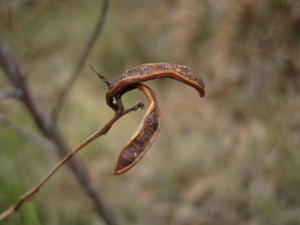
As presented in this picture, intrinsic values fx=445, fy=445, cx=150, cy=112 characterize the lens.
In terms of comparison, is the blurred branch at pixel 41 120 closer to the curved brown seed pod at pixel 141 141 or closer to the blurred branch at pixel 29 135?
the blurred branch at pixel 29 135

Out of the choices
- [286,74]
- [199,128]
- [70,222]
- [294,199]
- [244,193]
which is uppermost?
[199,128]

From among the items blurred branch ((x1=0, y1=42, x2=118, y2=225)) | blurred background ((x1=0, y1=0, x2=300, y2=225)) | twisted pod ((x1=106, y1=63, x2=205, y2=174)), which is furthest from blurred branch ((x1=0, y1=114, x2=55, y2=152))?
twisted pod ((x1=106, y1=63, x2=205, y2=174))

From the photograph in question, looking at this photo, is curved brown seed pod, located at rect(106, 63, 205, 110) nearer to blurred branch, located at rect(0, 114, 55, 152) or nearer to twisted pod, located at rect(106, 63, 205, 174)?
twisted pod, located at rect(106, 63, 205, 174)

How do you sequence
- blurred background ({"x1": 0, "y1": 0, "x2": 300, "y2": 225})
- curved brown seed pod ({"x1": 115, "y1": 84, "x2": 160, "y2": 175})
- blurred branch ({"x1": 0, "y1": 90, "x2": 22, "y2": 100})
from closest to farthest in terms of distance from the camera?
curved brown seed pod ({"x1": 115, "y1": 84, "x2": 160, "y2": 175}), blurred branch ({"x1": 0, "y1": 90, "x2": 22, "y2": 100}), blurred background ({"x1": 0, "y1": 0, "x2": 300, "y2": 225})

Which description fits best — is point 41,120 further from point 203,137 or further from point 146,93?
point 203,137

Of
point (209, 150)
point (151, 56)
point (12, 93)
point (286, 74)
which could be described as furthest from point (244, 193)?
point (151, 56)

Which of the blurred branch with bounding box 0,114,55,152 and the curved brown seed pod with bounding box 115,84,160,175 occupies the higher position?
the blurred branch with bounding box 0,114,55,152

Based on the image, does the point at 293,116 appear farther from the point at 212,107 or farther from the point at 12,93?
the point at 12,93
